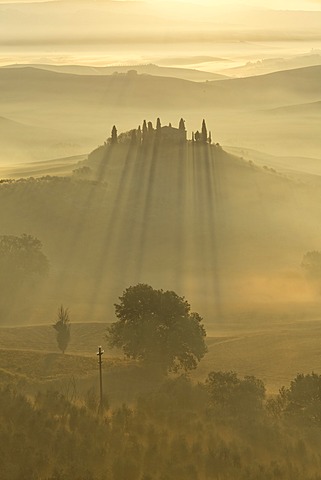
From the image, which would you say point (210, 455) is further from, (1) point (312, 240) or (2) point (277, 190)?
(2) point (277, 190)

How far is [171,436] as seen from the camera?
31266mm

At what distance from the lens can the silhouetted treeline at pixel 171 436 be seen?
2691cm

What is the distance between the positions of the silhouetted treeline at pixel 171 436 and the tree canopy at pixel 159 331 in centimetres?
565

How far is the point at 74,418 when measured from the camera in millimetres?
31859

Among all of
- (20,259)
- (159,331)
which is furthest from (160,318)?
(20,259)

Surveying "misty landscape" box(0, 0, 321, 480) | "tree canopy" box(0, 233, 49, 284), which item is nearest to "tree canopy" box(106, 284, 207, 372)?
"misty landscape" box(0, 0, 321, 480)

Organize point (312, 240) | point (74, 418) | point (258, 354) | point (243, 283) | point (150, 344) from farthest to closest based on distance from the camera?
point (312, 240), point (243, 283), point (258, 354), point (150, 344), point (74, 418)

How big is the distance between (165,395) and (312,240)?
59829 mm

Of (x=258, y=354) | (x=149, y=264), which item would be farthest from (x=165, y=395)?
(x=149, y=264)

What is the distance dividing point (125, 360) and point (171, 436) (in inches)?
679

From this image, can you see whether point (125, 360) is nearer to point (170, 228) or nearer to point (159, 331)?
point (159, 331)

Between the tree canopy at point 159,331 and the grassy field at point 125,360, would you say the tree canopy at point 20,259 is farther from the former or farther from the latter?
the tree canopy at point 159,331

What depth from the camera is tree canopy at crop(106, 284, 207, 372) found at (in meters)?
45.3

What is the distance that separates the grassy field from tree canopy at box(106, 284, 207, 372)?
1.23 metres
